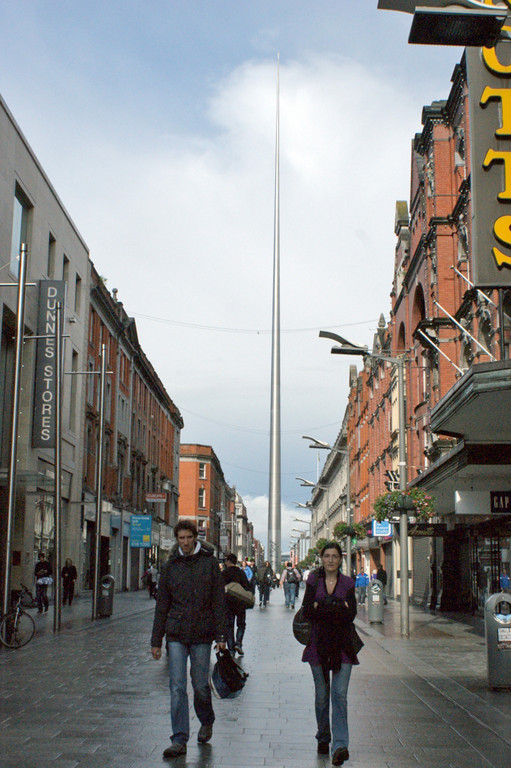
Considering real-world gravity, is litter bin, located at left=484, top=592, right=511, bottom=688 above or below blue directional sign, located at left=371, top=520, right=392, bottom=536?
below

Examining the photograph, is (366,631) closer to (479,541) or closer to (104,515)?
(479,541)

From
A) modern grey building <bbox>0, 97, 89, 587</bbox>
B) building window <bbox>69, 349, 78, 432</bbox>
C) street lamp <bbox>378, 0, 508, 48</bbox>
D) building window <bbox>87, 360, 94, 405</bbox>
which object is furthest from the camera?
building window <bbox>87, 360, 94, 405</bbox>

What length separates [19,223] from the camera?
30.6 metres

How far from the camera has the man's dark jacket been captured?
25.4 feet

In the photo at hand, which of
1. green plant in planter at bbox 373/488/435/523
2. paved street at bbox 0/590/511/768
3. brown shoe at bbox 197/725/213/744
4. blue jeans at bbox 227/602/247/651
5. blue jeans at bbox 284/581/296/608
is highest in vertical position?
green plant in planter at bbox 373/488/435/523

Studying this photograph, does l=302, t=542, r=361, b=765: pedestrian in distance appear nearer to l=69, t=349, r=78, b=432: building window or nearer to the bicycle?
the bicycle

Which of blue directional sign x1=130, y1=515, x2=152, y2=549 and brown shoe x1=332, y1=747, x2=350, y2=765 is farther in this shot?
blue directional sign x1=130, y1=515, x2=152, y2=549

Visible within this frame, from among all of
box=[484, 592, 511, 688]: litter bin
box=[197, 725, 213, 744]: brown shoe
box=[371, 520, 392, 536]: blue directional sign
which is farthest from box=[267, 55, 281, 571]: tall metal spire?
box=[197, 725, 213, 744]: brown shoe

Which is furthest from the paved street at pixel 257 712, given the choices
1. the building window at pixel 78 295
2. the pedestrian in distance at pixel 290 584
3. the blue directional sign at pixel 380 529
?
the building window at pixel 78 295

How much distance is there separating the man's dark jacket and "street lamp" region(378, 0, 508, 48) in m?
4.55

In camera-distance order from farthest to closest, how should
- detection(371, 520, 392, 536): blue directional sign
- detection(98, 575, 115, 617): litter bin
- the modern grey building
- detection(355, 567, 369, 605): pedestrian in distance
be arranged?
detection(355, 567, 369, 605): pedestrian in distance < detection(371, 520, 392, 536): blue directional sign < the modern grey building < detection(98, 575, 115, 617): litter bin

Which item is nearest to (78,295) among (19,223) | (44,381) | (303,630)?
(19,223)

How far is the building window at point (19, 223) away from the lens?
29259mm

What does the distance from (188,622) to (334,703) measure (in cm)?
139
